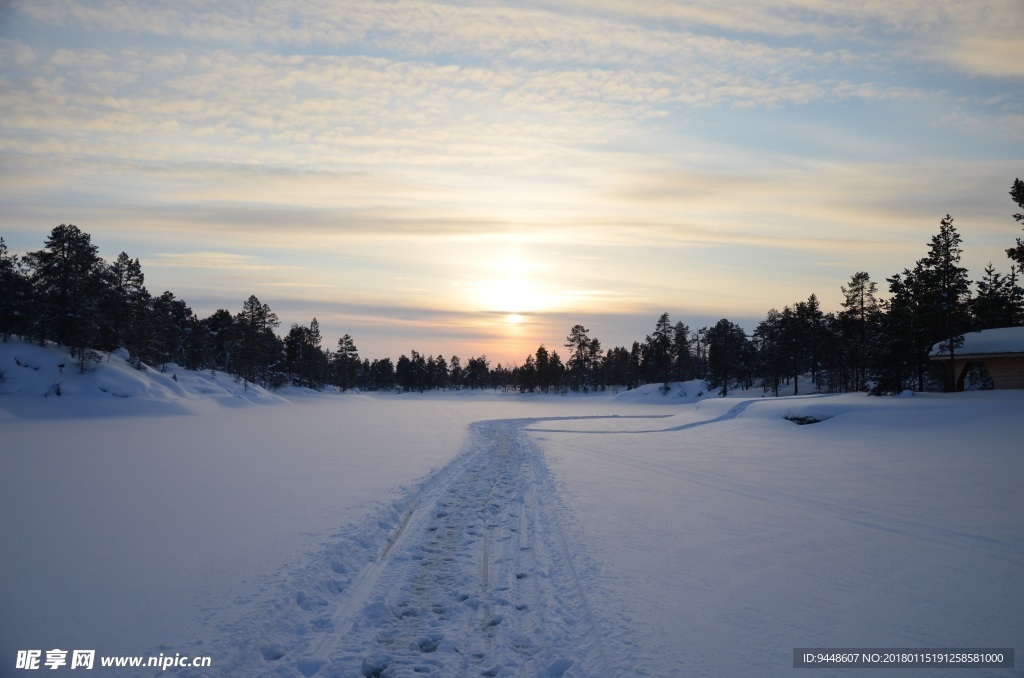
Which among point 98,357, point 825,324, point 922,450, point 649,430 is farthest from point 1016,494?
point 825,324

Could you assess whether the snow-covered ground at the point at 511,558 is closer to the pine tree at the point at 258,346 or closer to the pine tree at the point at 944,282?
the pine tree at the point at 944,282

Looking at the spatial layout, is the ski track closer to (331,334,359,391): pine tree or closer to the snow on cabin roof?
the snow on cabin roof

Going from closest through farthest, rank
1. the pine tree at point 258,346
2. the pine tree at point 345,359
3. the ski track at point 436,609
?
the ski track at point 436,609 < the pine tree at point 258,346 < the pine tree at point 345,359

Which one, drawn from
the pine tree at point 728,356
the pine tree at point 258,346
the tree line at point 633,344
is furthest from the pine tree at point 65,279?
the pine tree at point 728,356

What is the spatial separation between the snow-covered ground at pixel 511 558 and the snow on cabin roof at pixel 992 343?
15921 mm

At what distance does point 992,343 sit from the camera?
3503cm

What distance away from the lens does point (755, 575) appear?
8391 mm

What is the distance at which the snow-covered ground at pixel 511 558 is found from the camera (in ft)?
Answer: 20.2

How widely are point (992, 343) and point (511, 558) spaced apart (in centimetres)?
4100

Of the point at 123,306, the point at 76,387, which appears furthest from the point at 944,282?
the point at 123,306

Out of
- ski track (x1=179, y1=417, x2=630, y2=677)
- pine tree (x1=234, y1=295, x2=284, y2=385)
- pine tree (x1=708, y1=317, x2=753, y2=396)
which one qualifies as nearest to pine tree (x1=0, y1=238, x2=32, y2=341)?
pine tree (x1=234, y1=295, x2=284, y2=385)

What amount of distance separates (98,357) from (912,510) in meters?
Result: 61.8

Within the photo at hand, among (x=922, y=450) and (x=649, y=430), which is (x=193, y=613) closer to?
(x=922, y=450)

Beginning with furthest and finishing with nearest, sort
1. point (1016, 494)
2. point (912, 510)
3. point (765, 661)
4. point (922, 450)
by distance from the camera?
point (922, 450) < point (1016, 494) < point (912, 510) < point (765, 661)
